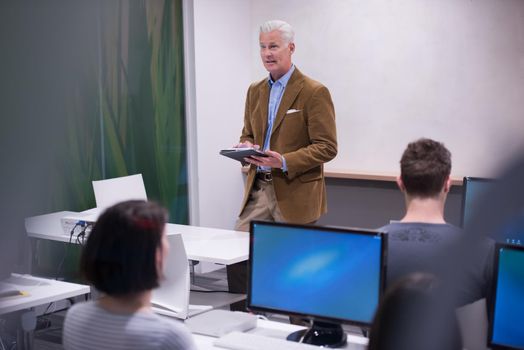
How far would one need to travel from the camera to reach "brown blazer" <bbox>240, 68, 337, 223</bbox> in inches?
142

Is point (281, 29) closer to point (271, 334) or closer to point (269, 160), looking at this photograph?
point (269, 160)

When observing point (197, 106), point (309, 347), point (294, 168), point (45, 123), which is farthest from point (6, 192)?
point (197, 106)

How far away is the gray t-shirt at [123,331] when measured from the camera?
4.76ft

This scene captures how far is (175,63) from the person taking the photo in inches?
213

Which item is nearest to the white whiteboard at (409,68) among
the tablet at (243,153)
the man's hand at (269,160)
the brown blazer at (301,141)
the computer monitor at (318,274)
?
the brown blazer at (301,141)

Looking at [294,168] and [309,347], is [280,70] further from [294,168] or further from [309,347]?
[309,347]

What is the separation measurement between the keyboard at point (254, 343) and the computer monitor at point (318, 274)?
103mm

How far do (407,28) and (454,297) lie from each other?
17.3 feet

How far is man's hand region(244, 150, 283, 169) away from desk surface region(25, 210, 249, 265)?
0.42m

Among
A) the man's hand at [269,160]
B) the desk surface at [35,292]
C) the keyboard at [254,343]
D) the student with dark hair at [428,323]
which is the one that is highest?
the student with dark hair at [428,323]

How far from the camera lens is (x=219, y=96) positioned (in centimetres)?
568

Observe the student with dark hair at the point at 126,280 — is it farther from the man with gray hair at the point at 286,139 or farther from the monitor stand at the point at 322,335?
the man with gray hair at the point at 286,139

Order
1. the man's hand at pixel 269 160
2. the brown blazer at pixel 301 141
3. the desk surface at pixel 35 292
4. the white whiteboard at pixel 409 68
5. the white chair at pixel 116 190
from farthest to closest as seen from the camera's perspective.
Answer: the white whiteboard at pixel 409 68 → the white chair at pixel 116 190 → the brown blazer at pixel 301 141 → the man's hand at pixel 269 160 → the desk surface at pixel 35 292

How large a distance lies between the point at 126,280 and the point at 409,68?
13.8 feet
